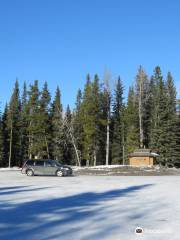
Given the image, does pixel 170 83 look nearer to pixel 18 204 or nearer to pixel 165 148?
pixel 165 148

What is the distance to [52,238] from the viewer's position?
9555 mm

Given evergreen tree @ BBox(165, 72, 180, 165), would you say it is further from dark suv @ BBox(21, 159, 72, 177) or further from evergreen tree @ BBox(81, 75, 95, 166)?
dark suv @ BBox(21, 159, 72, 177)

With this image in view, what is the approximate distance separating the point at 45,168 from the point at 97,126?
38.3 meters

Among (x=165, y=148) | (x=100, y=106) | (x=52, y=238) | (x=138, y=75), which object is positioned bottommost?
(x=52, y=238)

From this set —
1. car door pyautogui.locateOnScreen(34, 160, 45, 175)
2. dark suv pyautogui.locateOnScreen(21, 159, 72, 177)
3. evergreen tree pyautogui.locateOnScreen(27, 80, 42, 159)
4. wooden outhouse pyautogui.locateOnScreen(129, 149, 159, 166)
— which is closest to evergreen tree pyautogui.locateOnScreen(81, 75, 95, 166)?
evergreen tree pyautogui.locateOnScreen(27, 80, 42, 159)

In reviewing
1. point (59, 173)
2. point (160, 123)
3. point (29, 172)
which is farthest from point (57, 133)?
point (59, 173)

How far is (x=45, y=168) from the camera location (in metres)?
40.4

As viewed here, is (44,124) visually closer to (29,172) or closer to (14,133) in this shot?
(14,133)

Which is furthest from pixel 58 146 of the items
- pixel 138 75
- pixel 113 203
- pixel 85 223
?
pixel 85 223

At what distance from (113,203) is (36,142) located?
202 feet

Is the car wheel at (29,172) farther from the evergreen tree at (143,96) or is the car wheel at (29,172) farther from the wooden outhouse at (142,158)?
the evergreen tree at (143,96)

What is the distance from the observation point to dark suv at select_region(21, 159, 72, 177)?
40.1m

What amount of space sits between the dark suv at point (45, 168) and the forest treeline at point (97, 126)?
108ft

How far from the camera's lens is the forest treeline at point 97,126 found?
7588cm
